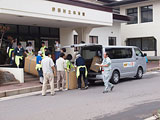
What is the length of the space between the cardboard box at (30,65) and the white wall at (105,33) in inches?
387

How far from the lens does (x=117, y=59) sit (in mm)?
12203

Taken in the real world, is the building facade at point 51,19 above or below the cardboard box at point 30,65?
above

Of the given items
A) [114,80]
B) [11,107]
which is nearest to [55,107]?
[11,107]

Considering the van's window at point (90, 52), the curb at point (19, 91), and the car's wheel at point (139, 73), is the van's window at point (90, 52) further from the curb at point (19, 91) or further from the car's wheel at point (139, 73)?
the car's wheel at point (139, 73)

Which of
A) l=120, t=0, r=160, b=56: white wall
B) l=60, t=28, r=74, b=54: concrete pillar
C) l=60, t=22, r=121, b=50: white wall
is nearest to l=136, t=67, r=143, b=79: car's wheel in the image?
l=60, t=22, r=121, b=50: white wall

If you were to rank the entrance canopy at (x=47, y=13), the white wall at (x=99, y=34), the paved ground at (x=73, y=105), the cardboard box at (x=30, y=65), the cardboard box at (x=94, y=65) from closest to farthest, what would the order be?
1. the paved ground at (x=73, y=105)
2. the entrance canopy at (x=47, y=13)
3. the cardboard box at (x=94, y=65)
4. the cardboard box at (x=30, y=65)
5. the white wall at (x=99, y=34)

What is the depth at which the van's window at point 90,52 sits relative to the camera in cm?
1158

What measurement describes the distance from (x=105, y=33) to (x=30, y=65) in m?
12.4

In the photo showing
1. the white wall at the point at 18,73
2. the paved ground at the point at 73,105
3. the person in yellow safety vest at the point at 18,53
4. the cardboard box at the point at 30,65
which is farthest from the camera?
the cardboard box at the point at 30,65

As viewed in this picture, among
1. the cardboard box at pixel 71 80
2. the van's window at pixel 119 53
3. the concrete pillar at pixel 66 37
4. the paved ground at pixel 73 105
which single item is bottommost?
the paved ground at pixel 73 105

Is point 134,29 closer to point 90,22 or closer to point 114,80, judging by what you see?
point 90,22

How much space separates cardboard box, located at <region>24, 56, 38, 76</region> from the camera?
1248 centimetres

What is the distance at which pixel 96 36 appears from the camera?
2244cm

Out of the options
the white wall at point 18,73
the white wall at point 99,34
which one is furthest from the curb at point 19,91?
the white wall at point 99,34
